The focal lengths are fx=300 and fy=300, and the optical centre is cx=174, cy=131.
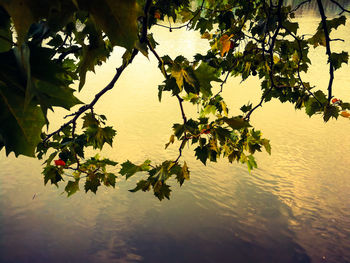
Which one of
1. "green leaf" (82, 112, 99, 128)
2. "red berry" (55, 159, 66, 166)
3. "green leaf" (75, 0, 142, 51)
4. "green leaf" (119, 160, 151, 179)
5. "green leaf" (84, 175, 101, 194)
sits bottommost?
"green leaf" (84, 175, 101, 194)

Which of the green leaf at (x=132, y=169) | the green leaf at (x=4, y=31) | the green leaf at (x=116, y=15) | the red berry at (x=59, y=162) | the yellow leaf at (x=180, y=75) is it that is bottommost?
the red berry at (x=59, y=162)

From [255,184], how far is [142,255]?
167 cm

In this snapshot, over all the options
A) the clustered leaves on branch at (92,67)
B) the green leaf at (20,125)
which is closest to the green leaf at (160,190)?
the clustered leaves on branch at (92,67)

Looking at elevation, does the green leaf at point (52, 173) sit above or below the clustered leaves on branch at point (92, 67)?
below

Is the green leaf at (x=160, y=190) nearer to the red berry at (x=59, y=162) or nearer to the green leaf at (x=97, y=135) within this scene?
the green leaf at (x=97, y=135)

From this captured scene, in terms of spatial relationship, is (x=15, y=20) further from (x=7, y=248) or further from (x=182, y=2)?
(x=7, y=248)

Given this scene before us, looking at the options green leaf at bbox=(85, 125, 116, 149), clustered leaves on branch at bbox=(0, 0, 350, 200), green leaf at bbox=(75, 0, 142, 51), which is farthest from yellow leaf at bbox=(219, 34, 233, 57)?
green leaf at bbox=(75, 0, 142, 51)

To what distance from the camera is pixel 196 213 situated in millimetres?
3279

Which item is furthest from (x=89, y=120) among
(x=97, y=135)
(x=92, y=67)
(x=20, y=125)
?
(x=20, y=125)

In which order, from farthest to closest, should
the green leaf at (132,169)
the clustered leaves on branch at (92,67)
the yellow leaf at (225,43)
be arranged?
1. the yellow leaf at (225,43)
2. the green leaf at (132,169)
3. the clustered leaves on branch at (92,67)

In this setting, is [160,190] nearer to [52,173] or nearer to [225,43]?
[52,173]

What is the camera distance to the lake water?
2871 mm

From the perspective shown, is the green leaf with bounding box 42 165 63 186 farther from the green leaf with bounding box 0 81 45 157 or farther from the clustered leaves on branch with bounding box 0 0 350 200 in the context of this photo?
the green leaf with bounding box 0 81 45 157

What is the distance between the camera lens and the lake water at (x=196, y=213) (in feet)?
9.42
